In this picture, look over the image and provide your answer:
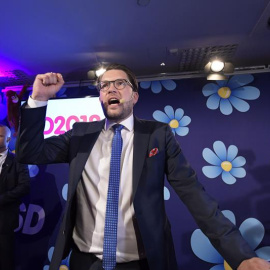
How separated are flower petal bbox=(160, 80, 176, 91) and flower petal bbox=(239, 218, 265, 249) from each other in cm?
201

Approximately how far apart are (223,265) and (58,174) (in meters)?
2.48

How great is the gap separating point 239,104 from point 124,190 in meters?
2.56

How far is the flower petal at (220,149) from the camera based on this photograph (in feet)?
10.0

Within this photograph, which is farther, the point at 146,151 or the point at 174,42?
the point at 174,42

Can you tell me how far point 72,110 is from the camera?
341cm

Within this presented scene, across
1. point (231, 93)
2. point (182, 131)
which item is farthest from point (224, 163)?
point (231, 93)

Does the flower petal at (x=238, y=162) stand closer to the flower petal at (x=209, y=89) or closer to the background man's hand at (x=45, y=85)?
the flower petal at (x=209, y=89)

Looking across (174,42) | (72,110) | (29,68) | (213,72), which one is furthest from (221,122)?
(29,68)

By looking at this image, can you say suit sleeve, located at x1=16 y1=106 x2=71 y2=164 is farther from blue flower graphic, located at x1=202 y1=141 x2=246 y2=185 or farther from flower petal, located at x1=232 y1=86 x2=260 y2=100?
flower petal, located at x1=232 y1=86 x2=260 y2=100

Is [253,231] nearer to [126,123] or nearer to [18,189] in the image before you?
[126,123]

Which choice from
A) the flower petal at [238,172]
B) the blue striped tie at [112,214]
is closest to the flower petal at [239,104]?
the flower petal at [238,172]

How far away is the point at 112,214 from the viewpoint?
43.1 inches

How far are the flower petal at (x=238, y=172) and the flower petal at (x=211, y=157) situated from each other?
203mm

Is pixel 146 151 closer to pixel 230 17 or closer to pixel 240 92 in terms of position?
pixel 230 17
